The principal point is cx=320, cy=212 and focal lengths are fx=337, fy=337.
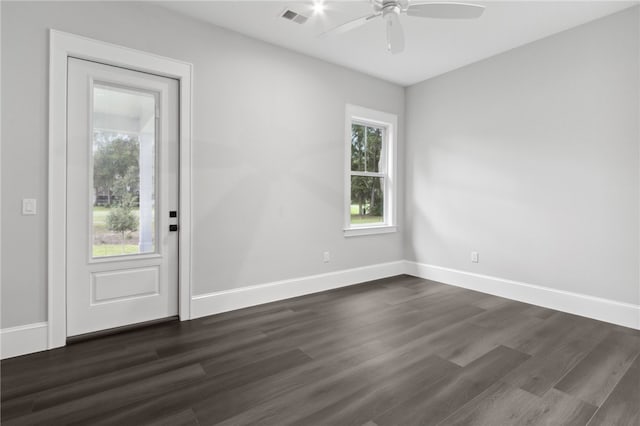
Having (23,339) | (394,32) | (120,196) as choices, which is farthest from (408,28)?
(23,339)

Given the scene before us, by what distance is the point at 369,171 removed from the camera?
4914mm

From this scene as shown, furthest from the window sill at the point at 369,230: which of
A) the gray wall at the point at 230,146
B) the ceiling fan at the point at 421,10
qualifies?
the ceiling fan at the point at 421,10

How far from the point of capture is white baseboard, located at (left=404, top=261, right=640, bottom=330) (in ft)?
10.3

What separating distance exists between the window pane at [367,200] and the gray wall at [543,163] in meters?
0.64

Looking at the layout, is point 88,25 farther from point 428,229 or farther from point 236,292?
point 428,229

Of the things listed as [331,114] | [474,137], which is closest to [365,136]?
[331,114]

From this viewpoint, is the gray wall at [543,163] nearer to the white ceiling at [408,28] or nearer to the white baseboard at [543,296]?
the white baseboard at [543,296]

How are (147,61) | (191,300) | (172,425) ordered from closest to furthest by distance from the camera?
1. (172,425)
2. (147,61)
3. (191,300)

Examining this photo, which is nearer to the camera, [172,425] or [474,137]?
[172,425]

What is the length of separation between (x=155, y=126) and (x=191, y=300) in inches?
65.7

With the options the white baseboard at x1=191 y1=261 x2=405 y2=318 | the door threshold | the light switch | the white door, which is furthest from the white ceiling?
the door threshold

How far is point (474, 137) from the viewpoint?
4.30 meters

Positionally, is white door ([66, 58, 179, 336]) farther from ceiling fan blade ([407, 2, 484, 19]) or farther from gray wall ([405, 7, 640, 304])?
gray wall ([405, 7, 640, 304])

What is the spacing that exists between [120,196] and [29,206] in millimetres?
615
